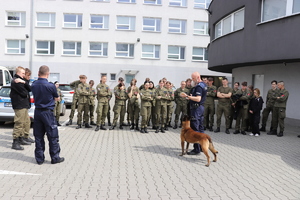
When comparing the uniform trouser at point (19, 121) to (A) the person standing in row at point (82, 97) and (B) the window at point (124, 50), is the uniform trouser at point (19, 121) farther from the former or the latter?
(B) the window at point (124, 50)

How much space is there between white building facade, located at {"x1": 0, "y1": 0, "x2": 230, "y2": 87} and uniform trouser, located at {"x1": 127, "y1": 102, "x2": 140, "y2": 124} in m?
20.3

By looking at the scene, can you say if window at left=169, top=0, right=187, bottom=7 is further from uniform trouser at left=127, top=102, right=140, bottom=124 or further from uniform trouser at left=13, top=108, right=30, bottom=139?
uniform trouser at left=13, top=108, right=30, bottom=139

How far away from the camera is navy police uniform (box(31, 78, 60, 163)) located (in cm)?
582

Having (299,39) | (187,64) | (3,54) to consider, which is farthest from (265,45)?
(3,54)

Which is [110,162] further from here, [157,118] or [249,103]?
[249,103]

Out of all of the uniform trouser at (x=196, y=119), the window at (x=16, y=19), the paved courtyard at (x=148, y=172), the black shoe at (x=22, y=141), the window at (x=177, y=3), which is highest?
the window at (x=177, y=3)

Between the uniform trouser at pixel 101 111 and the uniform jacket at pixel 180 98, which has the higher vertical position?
the uniform jacket at pixel 180 98

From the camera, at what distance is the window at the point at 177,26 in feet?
104

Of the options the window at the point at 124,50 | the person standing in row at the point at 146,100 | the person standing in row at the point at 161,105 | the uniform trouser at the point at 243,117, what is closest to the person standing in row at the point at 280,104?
the uniform trouser at the point at 243,117

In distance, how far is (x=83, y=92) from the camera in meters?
10.6

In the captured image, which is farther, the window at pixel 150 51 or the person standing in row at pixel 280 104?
the window at pixel 150 51

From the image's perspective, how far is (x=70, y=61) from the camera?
3047 cm

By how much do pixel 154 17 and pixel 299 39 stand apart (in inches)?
883

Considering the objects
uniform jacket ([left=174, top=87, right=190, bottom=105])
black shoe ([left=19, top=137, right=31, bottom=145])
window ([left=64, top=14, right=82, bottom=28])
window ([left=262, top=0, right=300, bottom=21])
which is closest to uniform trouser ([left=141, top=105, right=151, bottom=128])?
uniform jacket ([left=174, top=87, right=190, bottom=105])
